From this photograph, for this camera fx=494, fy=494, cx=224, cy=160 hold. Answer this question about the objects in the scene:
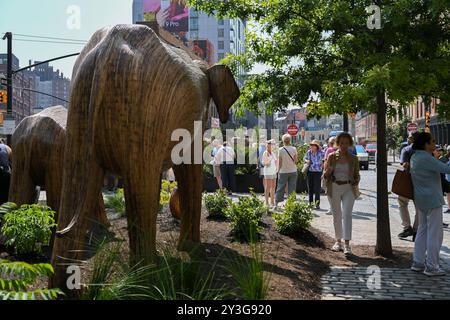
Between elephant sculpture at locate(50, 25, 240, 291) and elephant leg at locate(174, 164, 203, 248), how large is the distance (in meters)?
1.48

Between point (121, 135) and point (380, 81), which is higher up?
point (380, 81)

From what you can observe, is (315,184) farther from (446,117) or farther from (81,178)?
(81,178)

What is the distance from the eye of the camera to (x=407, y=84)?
5.71 m

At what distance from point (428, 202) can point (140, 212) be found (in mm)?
4063

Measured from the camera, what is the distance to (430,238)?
6.34 m

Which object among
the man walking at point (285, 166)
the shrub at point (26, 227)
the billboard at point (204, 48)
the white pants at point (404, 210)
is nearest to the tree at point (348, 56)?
the white pants at point (404, 210)

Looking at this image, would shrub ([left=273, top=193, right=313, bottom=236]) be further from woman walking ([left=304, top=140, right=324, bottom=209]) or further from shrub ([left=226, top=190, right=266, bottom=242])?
woman walking ([left=304, top=140, right=324, bottom=209])

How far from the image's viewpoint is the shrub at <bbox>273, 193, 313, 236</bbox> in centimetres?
841

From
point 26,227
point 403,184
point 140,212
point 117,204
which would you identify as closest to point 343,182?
point 403,184

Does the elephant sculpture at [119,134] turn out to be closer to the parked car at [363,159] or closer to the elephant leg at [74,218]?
the elephant leg at [74,218]

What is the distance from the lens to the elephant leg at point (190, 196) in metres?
5.73

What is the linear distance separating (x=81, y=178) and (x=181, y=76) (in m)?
1.29

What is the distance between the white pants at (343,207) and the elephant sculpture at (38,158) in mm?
3751
